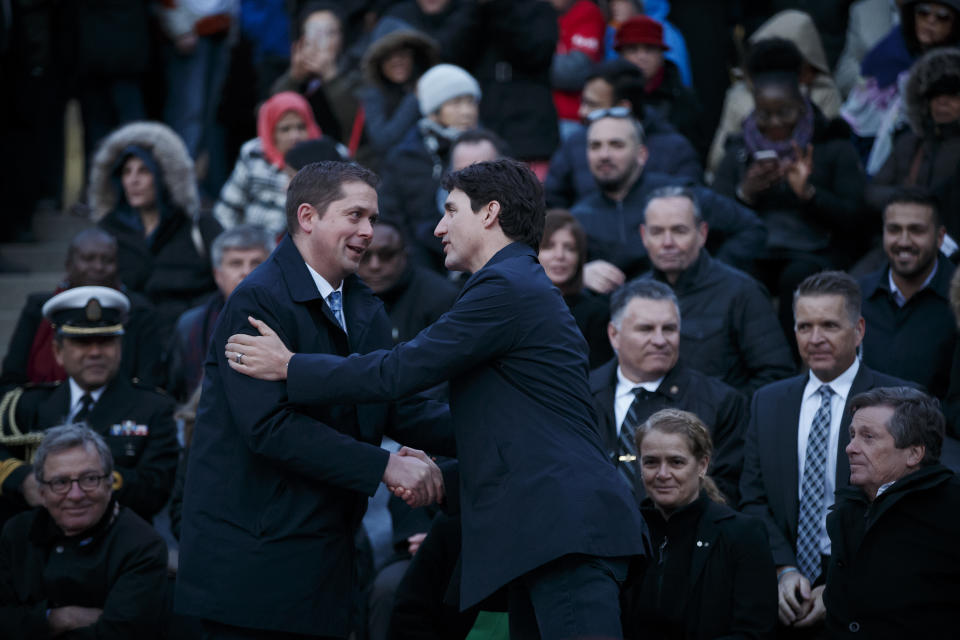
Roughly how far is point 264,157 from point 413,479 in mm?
5650

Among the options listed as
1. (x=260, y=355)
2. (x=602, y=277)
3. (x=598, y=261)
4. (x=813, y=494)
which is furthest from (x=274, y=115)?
(x=260, y=355)

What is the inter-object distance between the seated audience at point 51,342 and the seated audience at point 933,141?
449 cm

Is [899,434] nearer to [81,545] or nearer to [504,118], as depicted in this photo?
[81,545]

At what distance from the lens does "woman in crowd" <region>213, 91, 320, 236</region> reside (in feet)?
32.1

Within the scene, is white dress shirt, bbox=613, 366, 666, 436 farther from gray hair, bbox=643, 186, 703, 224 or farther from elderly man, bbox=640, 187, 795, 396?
gray hair, bbox=643, 186, 703, 224

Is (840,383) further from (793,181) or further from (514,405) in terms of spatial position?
(514,405)

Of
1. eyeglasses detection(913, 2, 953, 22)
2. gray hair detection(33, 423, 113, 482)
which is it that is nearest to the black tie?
gray hair detection(33, 423, 113, 482)

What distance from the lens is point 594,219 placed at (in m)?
8.62

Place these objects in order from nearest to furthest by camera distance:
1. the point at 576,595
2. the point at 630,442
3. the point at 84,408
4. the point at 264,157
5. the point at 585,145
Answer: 1. the point at 576,595
2. the point at 630,442
3. the point at 84,408
4. the point at 585,145
5. the point at 264,157

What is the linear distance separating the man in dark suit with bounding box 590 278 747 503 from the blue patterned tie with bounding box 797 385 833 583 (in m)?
0.43

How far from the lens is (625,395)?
6.68 meters

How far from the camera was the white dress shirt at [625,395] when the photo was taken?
6.63m

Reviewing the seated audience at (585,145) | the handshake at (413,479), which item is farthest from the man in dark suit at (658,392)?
the seated audience at (585,145)

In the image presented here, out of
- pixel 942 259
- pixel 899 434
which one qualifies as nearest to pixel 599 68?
pixel 942 259
